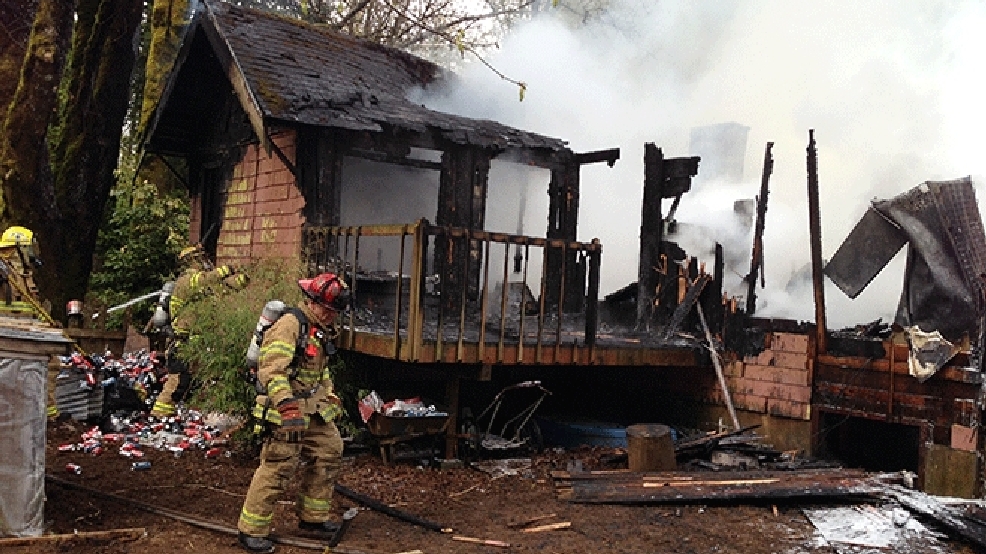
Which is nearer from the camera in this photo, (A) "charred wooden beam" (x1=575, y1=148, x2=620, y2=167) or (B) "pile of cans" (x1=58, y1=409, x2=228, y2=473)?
(B) "pile of cans" (x1=58, y1=409, x2=228, y2=473)

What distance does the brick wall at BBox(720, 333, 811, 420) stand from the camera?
8.34 m

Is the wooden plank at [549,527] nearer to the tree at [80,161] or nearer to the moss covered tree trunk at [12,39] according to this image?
the tree at [80,161]

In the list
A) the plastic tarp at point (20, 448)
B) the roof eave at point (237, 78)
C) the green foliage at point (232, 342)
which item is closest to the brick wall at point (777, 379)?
the green foliage at point (232, 342)

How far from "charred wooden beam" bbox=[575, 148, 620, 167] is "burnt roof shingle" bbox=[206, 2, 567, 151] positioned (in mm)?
588

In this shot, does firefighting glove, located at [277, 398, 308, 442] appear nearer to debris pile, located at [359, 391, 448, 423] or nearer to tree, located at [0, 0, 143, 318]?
debris pile, located at [359, 391, 448, 423]

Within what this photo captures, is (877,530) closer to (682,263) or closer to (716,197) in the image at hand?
(682,263)

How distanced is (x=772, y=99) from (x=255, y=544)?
1709 cm

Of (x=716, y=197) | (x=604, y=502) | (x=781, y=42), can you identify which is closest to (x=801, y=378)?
(x=604, y=502)

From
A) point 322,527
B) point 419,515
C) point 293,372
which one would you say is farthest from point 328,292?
point 419,515

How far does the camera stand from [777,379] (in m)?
8.55

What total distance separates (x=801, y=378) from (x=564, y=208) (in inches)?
191

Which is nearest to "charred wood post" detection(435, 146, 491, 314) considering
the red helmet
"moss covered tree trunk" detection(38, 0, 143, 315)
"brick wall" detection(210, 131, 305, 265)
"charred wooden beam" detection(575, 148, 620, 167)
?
"charred wooden beam" detection(575, 148, 620, 167)

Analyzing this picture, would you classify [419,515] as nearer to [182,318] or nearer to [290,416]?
[290,416]

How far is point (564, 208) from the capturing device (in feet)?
39.7
